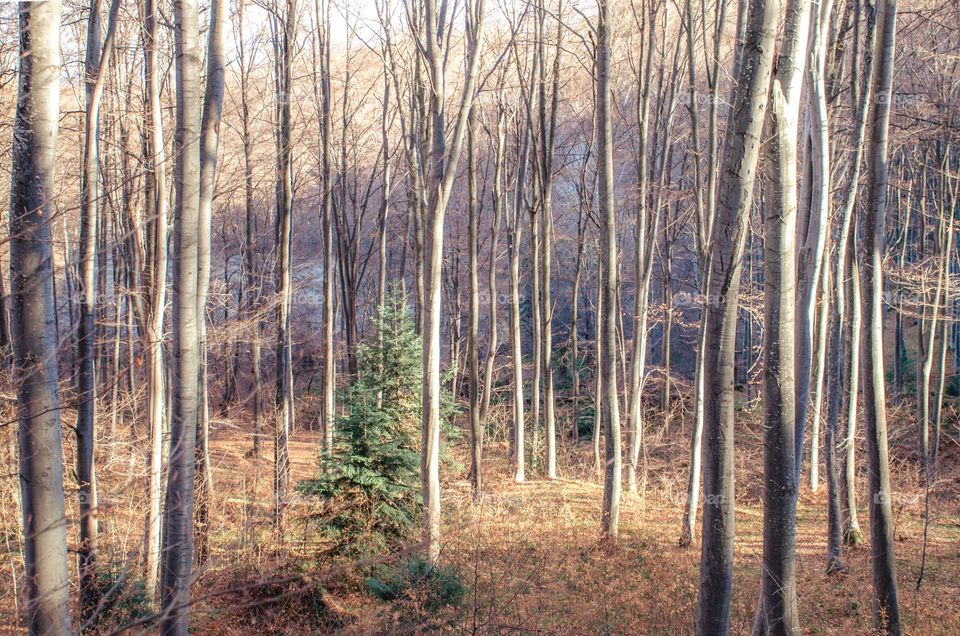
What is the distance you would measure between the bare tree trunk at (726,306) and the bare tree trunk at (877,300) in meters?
2.98

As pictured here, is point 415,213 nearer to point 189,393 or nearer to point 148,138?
point 148,138

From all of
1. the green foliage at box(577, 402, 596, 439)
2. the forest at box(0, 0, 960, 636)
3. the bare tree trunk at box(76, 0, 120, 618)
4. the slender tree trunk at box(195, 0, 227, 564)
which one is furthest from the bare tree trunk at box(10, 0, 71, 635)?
the green foliage at box(577, 402, 596, 439)

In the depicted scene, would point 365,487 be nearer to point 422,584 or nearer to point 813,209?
point 422,584

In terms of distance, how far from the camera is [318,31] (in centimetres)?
1550

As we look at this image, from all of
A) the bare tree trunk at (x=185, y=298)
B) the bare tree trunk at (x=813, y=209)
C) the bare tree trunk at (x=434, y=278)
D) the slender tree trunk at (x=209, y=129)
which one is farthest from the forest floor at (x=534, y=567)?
the bare tree trunk at (x=813, y=209)

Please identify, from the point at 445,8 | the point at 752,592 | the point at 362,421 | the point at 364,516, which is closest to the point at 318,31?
the point at 445,8

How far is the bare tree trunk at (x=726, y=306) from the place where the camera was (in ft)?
15.4

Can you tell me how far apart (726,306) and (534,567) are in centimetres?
615

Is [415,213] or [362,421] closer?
[362,421]

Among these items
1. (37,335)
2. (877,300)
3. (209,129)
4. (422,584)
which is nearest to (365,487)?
(422,584)

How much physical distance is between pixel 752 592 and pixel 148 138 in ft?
37.4

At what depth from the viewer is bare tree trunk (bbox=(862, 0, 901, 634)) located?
22.0ft

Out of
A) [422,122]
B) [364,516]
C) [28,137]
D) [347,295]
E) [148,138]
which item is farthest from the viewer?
[347,295]

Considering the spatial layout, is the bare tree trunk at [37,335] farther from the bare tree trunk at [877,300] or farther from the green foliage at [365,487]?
the bare tree trunk at [877,300]
